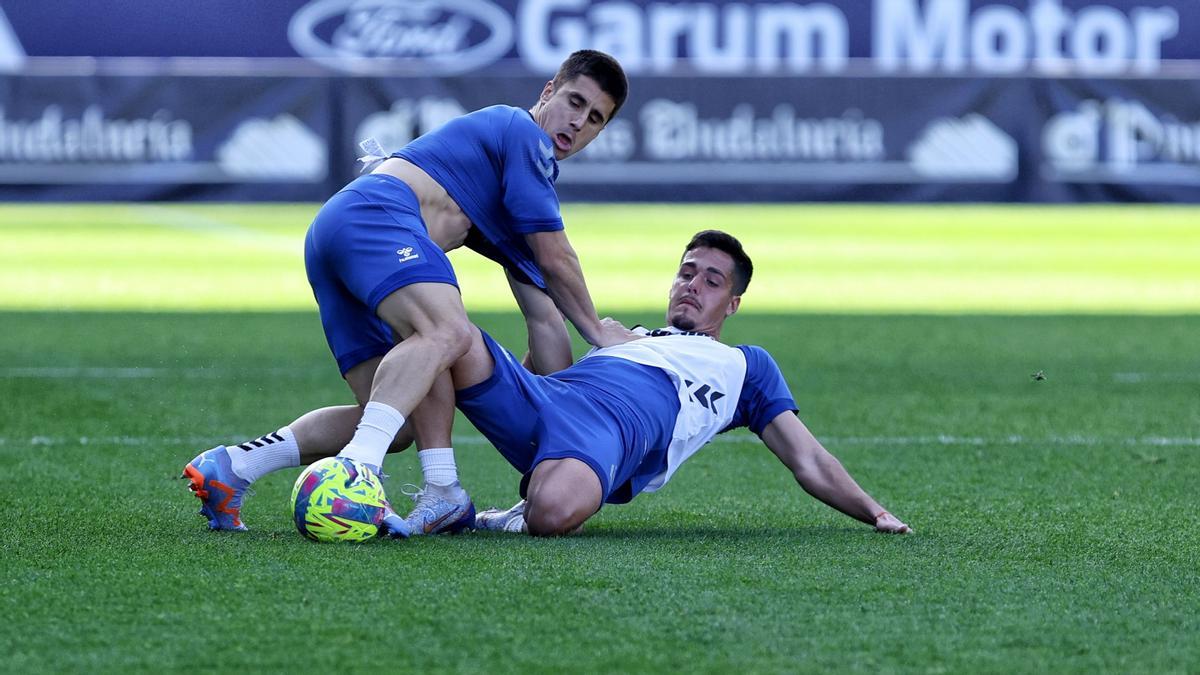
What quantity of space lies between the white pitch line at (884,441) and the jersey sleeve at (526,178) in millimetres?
2555

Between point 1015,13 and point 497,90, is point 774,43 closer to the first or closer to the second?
point 1015,13

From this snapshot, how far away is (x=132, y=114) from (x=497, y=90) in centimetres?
402

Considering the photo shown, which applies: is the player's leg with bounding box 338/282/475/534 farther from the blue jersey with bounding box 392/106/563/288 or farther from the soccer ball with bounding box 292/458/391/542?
the blue jersey with bounding box 392/106/563/288

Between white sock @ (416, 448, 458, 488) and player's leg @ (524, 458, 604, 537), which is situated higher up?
white sock @ (416, 448, 458, 488)

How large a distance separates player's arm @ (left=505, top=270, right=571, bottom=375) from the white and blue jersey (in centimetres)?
20

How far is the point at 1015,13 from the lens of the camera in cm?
2270

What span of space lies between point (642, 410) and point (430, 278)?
765 millimetres

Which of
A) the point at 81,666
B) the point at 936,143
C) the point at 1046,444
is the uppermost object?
the point at 81,666

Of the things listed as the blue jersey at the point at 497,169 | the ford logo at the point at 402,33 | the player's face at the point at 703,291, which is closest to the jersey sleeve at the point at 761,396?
the player's face at the point at 703,291

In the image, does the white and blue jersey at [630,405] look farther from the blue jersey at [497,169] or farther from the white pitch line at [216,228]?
the white pitch line at [216,228]

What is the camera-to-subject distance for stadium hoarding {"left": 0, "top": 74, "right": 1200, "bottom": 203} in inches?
766

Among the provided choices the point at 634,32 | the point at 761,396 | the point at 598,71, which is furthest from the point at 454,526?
the point at 634,32

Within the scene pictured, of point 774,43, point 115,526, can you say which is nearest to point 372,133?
point 774,43

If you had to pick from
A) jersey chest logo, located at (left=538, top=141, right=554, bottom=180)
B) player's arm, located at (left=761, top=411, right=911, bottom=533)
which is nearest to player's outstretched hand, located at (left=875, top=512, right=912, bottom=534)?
player's arm, located at (left=761, top=411, right=911, bottom=533)
